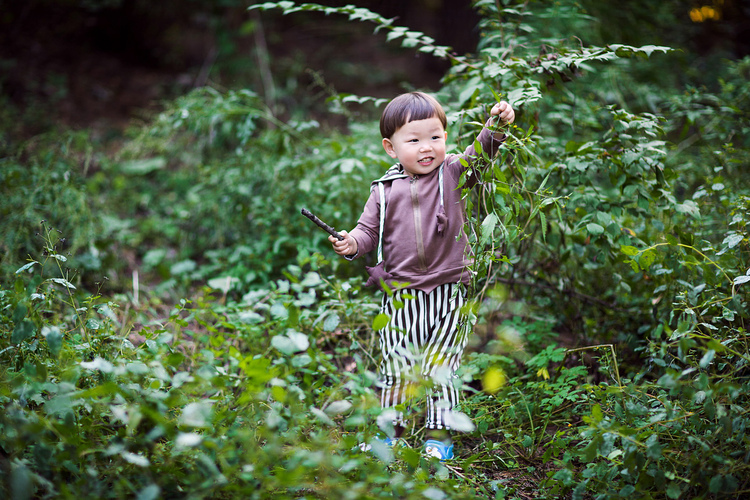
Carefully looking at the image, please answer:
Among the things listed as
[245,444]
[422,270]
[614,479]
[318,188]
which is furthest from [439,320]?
[318,188]

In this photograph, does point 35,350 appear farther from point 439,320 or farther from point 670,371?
point 670,371

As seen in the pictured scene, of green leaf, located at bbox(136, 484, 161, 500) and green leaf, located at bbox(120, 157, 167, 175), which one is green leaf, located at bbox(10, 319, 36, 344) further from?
green leaf, located at bbox(120, 157, 167, 175)

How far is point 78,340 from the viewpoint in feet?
6.43

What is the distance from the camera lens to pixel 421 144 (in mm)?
2105

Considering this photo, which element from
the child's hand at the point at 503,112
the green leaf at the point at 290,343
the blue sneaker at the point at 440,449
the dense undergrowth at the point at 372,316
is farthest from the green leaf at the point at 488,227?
the blue sneaker at the point at 440,449

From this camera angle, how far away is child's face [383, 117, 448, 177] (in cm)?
209

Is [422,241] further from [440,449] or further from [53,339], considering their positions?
[53,339]

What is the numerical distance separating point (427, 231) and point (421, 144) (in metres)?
0.36

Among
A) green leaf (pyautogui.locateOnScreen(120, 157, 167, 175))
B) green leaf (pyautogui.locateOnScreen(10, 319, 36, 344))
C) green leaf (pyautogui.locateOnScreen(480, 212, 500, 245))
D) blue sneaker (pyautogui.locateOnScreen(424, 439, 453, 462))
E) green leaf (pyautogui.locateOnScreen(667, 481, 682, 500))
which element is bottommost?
blue sneaker (pyautogui.locateOnScreen(424, 439, 453, 462))

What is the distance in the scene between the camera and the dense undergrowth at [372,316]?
1484mm

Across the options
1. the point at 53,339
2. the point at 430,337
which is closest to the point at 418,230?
the point at 430,337

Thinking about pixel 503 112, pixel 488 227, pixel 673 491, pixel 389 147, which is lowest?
pixel 673 491

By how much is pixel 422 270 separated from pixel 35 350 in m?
1.49

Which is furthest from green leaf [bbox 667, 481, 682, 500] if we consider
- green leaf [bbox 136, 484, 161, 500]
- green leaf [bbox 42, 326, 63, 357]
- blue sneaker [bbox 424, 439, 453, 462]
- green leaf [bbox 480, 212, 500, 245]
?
green leaf [bbox 42, 326, 63, 357]
